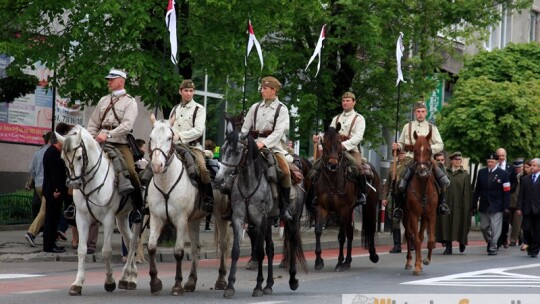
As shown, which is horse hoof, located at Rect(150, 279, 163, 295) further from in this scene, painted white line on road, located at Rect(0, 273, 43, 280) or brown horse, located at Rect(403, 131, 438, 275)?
brown horse, located at Rect(403, 131, 438, 275)

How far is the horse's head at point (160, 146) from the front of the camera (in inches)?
619

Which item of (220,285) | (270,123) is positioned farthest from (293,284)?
(270,123)

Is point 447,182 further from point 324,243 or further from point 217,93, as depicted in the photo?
point 217,93

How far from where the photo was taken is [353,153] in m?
21.4

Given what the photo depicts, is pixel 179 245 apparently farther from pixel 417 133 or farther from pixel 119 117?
pixel 417 133

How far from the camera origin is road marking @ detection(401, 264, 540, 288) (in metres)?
18.3

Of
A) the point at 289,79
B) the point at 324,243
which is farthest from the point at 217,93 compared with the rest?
the point at 324,243

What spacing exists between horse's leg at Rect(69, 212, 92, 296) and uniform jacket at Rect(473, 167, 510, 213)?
13.1 m

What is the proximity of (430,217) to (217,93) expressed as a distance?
17350mm

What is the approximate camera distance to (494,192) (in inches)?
1077

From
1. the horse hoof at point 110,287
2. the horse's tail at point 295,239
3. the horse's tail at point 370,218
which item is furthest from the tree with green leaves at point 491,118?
the horse hoof at point 110,287

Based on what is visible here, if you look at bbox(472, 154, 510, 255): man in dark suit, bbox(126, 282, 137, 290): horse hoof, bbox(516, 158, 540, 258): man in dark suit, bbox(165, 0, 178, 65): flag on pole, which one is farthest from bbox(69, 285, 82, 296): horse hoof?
bbox(472, 154, 510, 255): man in dark suit

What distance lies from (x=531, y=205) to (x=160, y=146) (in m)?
12.4

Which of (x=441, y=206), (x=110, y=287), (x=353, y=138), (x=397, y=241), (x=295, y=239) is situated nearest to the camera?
(x=110, y=287)
